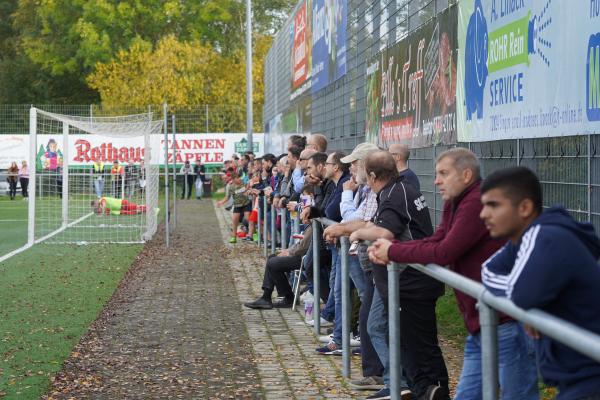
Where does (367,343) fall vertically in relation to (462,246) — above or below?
below

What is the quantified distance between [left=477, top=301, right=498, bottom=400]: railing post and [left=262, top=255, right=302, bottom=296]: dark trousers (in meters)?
8.51

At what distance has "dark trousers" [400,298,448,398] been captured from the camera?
7172 millimetres

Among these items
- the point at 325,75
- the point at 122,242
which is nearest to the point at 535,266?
the point at 325,75

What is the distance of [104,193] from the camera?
29844 mm

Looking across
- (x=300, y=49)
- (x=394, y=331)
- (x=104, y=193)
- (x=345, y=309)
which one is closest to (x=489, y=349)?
(x=394, y=331)

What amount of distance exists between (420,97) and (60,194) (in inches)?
750

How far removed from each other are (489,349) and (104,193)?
26272 millimetres

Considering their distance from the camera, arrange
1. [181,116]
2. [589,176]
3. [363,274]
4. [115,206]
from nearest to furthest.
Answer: [589,176] → [363,274] → [115,206] → [181,116]

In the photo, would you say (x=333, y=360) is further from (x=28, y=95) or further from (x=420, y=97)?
(x=28, y=95)

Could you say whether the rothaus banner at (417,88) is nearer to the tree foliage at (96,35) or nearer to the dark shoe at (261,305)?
the dark shoe at (261,305)

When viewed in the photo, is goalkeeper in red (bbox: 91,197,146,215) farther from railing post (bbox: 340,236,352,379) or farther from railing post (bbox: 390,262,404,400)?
railing post (bbox: 390,262,404,400)

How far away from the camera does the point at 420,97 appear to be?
12.7 meters

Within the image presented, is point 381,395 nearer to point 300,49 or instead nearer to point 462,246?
point 462,246

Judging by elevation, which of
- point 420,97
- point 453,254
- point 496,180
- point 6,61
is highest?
point 6,61
